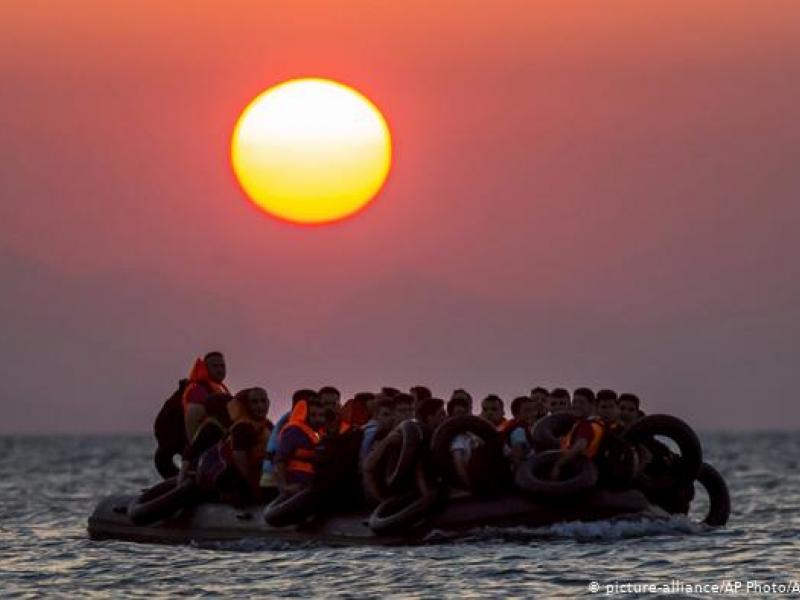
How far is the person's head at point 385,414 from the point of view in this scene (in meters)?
30.9

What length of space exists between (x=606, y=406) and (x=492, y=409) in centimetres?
160

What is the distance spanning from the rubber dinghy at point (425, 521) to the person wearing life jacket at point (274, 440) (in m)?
0.63

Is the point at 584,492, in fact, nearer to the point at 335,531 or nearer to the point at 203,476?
the point at 335,531

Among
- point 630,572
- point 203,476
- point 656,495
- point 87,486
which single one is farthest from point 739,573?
point 87,486

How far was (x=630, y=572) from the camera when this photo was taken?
90.9 feet

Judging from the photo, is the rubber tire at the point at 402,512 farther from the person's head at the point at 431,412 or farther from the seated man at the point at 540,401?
the seated man at the point at 540,401

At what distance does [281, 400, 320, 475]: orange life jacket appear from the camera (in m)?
30.9

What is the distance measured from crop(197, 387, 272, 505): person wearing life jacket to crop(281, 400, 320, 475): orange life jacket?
3.65 ft

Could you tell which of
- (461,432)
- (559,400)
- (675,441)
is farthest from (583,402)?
(461,432)

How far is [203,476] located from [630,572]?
7.51m

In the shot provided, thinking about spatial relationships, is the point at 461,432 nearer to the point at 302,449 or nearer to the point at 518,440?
the point at 518,440

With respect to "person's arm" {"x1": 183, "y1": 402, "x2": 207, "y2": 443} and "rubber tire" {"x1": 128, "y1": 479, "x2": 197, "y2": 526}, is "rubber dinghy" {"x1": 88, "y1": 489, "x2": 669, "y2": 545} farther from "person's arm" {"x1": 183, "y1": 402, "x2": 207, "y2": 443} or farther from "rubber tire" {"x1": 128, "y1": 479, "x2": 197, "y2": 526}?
"person's arm" {"x1": 183, "y1": 402, "x2": 207, "y2": 443}

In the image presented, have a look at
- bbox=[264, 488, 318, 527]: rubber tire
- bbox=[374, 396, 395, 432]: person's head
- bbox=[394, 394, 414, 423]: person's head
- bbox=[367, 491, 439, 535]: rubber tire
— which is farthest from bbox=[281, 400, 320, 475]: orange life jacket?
bbox=[367, 491, 439, 535]: rubber tire

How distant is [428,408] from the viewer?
103ft
